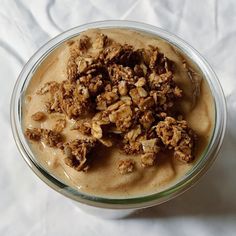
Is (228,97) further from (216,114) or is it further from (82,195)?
(82,195)

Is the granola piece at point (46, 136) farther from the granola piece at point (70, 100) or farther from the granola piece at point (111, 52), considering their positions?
the granola piece at point (111, 52)

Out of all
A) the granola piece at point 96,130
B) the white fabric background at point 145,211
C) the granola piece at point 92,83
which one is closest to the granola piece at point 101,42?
the granola piece at point 92,83

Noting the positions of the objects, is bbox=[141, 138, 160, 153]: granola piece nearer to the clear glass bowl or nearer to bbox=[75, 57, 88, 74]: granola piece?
the clear glass bowl

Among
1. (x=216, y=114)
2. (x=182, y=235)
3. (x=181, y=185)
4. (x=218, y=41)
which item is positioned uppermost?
(x=218, y=41)

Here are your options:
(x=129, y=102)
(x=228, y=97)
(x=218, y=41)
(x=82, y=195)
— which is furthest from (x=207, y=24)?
(x=82, y=195)

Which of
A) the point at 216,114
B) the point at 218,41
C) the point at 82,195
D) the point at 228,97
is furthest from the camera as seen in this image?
the point at 218,41

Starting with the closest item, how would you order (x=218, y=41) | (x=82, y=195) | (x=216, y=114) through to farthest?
1. (x=82, y=195)
2. (x=216, y=114)
3. (x=218, y=41)

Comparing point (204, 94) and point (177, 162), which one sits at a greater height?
point (204, 94)

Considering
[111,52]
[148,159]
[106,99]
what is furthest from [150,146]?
[111,52]
